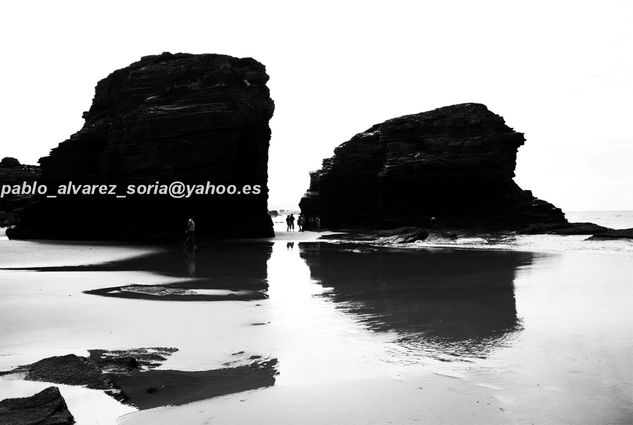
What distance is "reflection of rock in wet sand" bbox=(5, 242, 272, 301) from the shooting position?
10655mm

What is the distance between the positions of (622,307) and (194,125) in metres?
29.6

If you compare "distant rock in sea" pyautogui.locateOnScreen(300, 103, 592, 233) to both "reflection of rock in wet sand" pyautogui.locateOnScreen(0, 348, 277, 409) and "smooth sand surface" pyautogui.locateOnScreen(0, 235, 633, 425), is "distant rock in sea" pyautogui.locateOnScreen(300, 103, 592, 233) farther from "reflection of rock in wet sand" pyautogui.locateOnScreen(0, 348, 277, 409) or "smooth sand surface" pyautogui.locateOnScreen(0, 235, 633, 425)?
"reflection of rock in wet sand" pyautogui.locateOnScreen(0, 348, 277, 409)

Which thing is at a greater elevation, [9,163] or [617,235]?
[9,163]

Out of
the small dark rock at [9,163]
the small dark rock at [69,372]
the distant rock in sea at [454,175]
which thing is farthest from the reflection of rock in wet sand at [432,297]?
the small dark rock at [9,163]

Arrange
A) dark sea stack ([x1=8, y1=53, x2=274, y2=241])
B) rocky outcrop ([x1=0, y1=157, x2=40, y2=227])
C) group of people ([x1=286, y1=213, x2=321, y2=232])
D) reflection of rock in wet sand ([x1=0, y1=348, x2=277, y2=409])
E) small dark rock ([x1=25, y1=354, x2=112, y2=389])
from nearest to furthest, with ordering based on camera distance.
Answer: reflection of rock in wet sand ([x1=0, y1=348, x2=277, y2=409]) < small dark rock ([x1=25, y1=354, x2=112, y2=389]) < dark sea stack ([x1=8, y1=53, x2=274, y2=241]) < group of people ([x1=286, y1=213, x2=321, y2=232]) < rocky outcrop ([x1=0, y1=157, x2=40, y2=227])

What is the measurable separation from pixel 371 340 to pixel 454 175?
3743 cm

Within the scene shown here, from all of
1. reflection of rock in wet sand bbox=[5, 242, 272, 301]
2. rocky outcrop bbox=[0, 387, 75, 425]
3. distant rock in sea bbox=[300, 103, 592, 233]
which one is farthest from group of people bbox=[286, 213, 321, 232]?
rocky outcrop bbox=[0, 387, 75, 425]

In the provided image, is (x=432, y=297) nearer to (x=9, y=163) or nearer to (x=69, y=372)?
(x=69, y=372)

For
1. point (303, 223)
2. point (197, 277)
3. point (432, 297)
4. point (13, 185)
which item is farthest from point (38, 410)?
point (13, 185)

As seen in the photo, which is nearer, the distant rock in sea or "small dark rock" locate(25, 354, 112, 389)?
"small dark rock" locate(25, 354, 112, 389)

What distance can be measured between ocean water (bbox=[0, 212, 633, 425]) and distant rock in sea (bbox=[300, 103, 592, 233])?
28.2 m

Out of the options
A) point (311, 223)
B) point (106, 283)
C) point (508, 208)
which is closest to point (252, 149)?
point (311, 223)

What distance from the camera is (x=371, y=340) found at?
6863 millimetres

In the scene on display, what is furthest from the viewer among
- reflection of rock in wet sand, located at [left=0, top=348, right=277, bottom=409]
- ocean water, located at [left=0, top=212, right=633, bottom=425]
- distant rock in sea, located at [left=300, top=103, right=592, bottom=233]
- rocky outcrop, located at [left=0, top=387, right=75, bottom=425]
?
distant rock in sea, located at [left=300, top=103, right=592, bottom=233]
